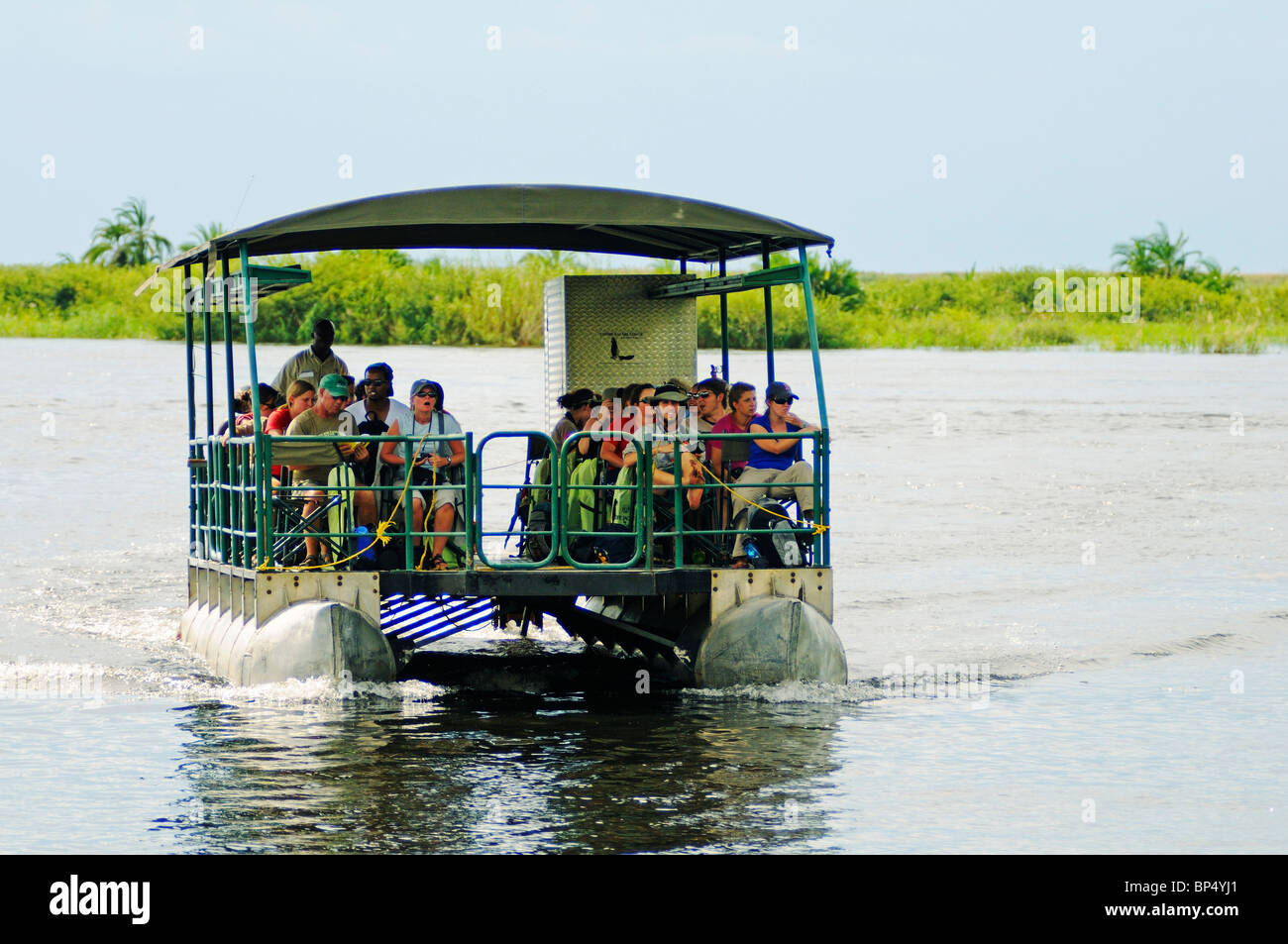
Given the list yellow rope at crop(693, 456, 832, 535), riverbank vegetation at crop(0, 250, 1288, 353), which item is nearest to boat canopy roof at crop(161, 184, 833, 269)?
yellow rope at crop(693, 456, 832, 535)

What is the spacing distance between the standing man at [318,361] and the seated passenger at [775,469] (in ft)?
11.2

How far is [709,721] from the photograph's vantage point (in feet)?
39.5

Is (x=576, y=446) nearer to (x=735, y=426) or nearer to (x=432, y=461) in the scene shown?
(x=432, y=461)

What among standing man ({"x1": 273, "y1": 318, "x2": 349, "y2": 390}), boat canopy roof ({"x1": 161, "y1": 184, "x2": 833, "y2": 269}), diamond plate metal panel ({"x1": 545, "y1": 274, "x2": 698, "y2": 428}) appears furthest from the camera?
diamond plate metal panel ({"x1": 545, "y1": 274, "x2": 698, "y2": 428})

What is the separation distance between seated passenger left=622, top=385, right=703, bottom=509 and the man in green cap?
173cm

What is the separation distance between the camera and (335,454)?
12.2 m

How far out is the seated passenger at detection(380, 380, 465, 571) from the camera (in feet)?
40.7

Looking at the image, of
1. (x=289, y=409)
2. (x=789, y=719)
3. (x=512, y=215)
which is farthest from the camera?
(x=289, y=409)

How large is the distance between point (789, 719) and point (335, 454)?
3.38 m

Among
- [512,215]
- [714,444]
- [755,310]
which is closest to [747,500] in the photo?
[714,444]

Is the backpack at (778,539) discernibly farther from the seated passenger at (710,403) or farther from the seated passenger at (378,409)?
the seated passenger at (378,409)

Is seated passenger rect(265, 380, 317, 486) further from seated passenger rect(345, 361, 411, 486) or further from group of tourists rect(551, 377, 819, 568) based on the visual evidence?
group of tourists rect(551, 377, 819, 568)
